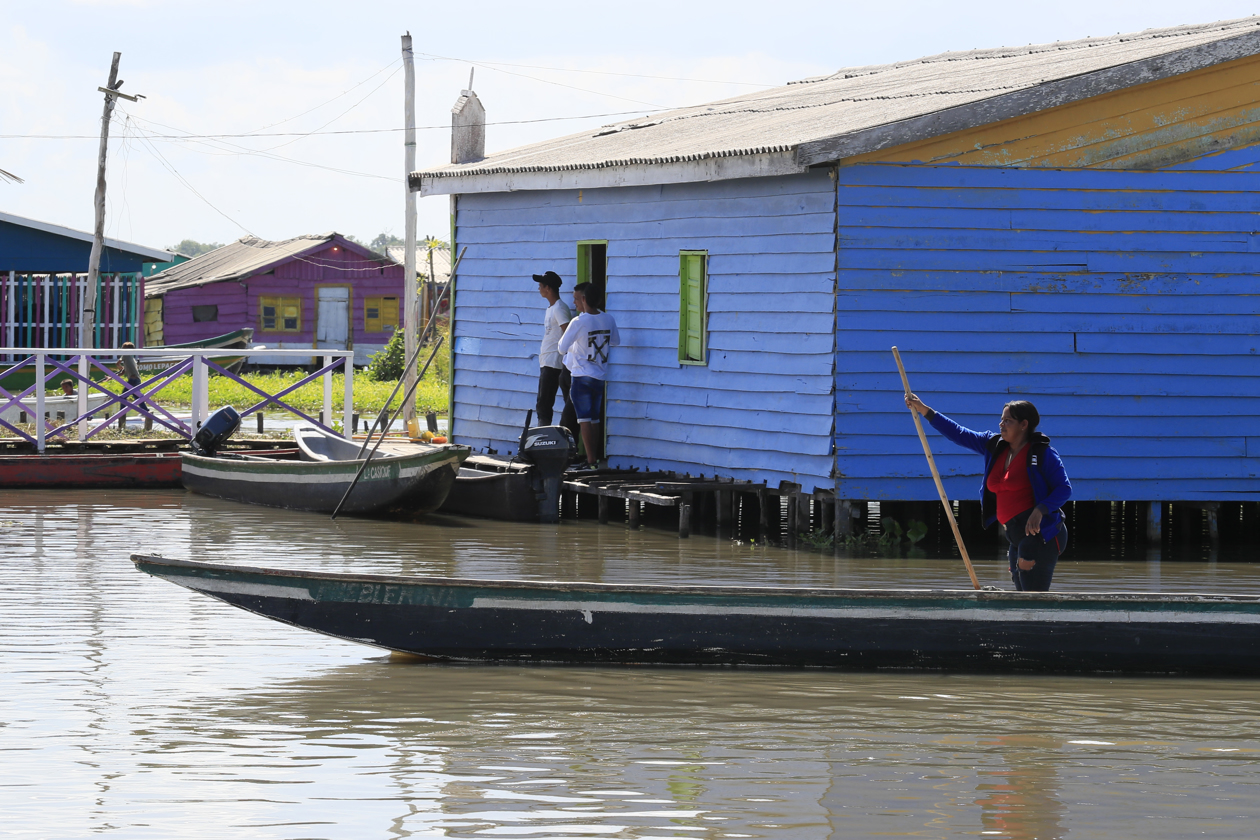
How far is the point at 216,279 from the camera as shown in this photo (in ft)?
137

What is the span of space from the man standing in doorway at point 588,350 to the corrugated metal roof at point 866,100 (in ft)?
4.33

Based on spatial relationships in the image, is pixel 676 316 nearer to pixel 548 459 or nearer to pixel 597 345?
pixel 597 345

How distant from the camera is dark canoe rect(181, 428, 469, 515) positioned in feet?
47.9

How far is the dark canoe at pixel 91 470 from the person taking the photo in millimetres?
17234

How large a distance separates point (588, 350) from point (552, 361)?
0.89 metres

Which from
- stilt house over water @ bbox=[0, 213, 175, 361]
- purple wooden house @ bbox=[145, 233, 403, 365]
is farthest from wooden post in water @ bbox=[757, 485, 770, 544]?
purple wooden house @ bbox=[145, 233, 403, 365]

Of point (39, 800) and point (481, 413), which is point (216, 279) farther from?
point (39, 800)

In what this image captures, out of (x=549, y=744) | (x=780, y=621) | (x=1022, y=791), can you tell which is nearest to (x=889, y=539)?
(x=780, y=621)

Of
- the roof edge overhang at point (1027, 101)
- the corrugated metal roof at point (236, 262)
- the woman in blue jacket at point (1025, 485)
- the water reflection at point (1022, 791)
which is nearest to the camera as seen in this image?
the water reflection at point (1022, 791)

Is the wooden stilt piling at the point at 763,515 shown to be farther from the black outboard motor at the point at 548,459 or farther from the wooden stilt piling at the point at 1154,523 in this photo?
the wooden stilt piling at the point at 1154,523

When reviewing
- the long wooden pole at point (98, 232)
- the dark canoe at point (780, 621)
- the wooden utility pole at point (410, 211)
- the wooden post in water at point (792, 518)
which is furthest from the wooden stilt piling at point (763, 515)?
the long wooden pole at point (98, 232)

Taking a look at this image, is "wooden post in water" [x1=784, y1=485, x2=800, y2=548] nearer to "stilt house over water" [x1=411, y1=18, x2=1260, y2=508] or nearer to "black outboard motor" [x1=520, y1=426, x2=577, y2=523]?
"stilt house over water" [x1=411, y1=18, x2=1260, y2=508]

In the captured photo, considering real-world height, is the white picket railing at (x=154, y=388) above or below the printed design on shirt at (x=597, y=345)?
below

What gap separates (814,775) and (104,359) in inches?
1170
